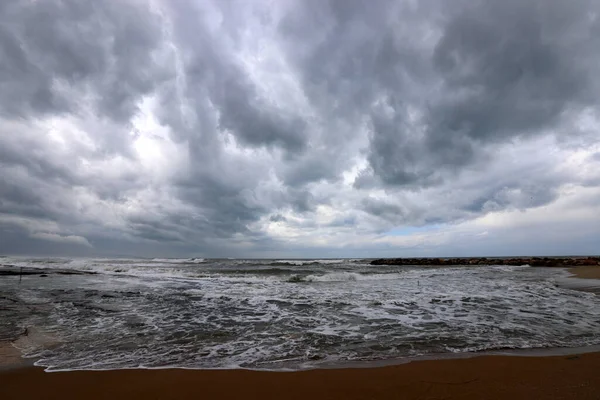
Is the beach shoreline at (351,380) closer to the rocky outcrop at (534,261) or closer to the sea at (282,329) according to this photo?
the sea at (282,329)

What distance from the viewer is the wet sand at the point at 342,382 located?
3.90 meters

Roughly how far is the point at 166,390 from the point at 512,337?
22.2 feet

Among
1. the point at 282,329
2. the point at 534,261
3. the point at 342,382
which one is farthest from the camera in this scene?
the point at 534,261

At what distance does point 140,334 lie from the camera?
711 cm

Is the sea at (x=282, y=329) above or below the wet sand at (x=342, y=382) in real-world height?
below

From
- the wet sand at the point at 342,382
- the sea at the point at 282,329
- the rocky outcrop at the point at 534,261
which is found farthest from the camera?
the rocky outcrop at the point at 534,261

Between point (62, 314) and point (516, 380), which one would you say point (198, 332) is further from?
point (516, 380)

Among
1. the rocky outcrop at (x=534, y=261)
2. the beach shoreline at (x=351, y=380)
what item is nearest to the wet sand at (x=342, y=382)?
the beach shoreline at (x=351, y=380)

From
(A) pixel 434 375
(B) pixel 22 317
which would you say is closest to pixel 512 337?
(A) pixel 434 375

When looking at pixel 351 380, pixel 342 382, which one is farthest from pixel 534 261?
pixel 342 382

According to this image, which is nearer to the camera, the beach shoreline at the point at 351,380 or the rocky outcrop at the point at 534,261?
the beach shoreline at the point at 351,380

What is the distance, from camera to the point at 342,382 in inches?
169

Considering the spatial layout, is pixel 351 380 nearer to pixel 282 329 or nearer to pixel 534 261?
pixel 282 329

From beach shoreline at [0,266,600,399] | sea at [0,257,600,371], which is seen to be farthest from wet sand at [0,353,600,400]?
sea at [0,257,600,371]
